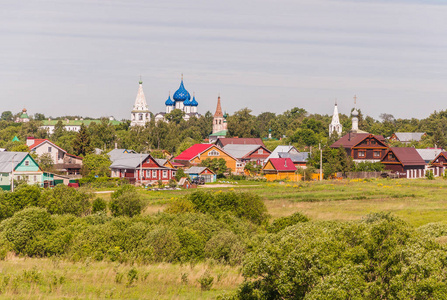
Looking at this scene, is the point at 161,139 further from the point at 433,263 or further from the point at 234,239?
the point at 433,263

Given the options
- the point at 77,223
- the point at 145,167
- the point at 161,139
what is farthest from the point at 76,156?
the point at 77,223

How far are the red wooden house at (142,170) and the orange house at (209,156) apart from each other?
44.3ft

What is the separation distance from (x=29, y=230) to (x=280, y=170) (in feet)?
160

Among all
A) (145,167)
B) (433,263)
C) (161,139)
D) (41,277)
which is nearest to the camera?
(433,263)

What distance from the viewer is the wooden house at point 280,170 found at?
7312 centimetres

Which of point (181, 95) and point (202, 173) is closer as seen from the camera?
point (202, 173)

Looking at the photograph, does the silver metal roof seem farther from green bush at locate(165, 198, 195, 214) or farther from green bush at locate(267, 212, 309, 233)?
green bush at locate(267, 212, 309, 233)

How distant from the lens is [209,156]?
272ft

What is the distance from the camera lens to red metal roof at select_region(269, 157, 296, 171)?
73438 mm

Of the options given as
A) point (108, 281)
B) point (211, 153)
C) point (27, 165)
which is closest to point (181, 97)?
point (211, 153)

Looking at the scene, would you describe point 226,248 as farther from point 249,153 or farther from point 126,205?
point 249,153

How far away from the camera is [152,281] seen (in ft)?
68.8

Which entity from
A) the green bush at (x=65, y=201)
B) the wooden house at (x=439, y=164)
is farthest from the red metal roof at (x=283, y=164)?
the green bush at (x=65, y=201)

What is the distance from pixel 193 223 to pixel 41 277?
31.6 feet
